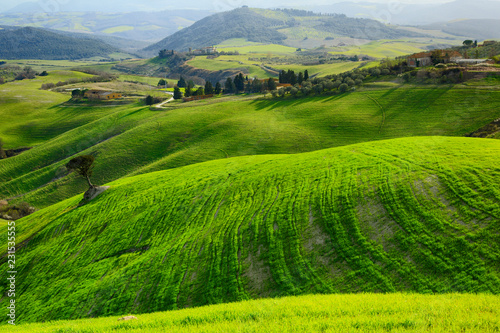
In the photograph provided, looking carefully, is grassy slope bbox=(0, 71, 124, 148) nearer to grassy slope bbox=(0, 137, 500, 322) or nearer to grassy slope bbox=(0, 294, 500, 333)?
grassy slope bbox=(0, 137, 500, 322)

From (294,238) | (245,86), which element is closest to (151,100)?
(245,86)

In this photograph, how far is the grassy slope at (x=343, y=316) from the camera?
44.5 ft

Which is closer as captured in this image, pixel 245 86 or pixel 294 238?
pixel 294 238

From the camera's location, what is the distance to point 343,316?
49.6ft

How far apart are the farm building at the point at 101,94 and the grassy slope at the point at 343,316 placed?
17993cm

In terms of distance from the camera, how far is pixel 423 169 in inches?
1155

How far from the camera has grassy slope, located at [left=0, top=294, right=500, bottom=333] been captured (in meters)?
13.6

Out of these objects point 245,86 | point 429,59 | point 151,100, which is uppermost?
point 429,59

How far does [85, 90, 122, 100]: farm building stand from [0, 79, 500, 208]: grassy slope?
5990cm

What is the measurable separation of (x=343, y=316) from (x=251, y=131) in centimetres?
8303

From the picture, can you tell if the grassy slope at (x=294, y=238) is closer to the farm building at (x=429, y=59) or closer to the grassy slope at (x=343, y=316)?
the grassy slope at (x=343, y=316)

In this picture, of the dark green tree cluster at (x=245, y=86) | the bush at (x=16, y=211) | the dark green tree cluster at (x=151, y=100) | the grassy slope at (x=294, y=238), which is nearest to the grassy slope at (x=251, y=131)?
the bush at (x=16, y=211)

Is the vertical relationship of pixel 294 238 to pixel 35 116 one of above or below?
below

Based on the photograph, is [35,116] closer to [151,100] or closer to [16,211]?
[151,100]
